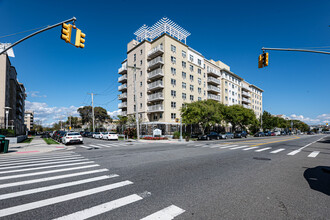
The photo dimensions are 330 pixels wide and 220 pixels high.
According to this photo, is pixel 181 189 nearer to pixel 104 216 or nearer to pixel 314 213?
pixel 104 216

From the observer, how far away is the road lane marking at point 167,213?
3.12 m

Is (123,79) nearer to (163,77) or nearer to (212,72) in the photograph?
(163,77)

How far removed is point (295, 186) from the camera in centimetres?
498

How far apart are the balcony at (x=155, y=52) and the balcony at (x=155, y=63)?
4.90 feet

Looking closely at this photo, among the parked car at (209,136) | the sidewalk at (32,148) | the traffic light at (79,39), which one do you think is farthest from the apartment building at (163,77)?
the traffic light at (79,39)

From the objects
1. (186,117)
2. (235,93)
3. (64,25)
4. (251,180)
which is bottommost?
(251,180)

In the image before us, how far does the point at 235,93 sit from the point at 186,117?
1514 inches

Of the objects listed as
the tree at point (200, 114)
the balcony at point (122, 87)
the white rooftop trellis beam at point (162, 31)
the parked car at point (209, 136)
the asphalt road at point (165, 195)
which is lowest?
the parked car at point (209, 136)

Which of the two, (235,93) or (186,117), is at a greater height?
(235,93)

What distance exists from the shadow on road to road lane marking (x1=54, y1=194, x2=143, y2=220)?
499 cm

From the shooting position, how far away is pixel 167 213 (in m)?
3.27

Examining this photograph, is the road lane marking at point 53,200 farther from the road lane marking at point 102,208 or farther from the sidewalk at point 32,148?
the sidewalk at point 32,148

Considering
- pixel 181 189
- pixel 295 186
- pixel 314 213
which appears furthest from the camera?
pixel 295 186

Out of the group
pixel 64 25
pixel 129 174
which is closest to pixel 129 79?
pixel 64 25
